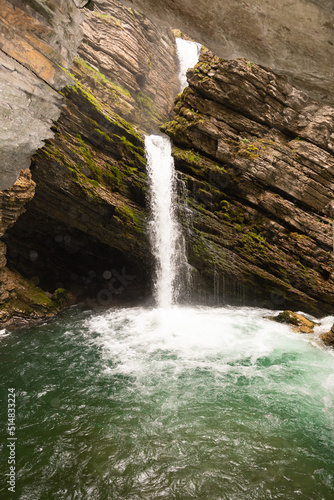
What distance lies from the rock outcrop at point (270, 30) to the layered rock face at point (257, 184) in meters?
12.0

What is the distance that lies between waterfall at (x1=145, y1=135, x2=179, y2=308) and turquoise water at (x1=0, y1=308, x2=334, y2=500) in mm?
5779

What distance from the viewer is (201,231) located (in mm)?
15234

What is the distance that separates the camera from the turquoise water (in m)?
3.75

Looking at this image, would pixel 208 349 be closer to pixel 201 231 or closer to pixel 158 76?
pixel 201 231

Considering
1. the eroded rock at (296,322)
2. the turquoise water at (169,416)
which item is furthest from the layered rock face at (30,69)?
the eroded rock at (296,322)

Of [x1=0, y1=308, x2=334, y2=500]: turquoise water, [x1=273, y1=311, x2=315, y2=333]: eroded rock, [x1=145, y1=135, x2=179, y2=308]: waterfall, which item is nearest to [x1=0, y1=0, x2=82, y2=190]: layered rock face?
[x1=0, y1=308, x2=334, y2=500]: turquoise water

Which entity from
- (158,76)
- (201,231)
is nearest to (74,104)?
(201,231)

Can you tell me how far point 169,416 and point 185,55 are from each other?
131 ft

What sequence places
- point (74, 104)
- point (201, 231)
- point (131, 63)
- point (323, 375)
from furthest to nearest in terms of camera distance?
point (131, 63)
point (201, 231)
point (74, 104)
point (323, 375)

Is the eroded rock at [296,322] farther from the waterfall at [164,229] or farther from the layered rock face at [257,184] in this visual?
the waterfall at [164,229]

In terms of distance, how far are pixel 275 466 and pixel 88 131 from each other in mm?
14377

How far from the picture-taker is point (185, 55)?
32750 mm

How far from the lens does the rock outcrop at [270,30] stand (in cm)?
235

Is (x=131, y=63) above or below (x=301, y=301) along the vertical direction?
above
